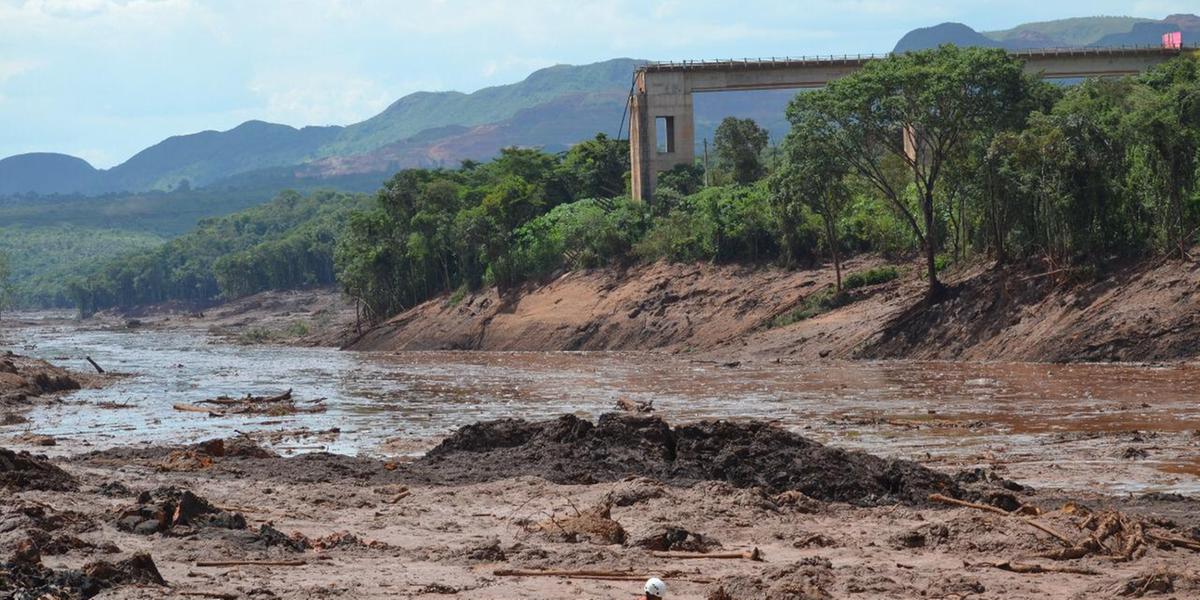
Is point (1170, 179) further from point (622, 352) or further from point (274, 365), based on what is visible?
point (274, 365)

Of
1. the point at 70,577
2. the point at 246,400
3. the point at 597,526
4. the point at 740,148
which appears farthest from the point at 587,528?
the point at 740,148

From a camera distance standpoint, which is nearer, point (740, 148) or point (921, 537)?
point (921, 537)

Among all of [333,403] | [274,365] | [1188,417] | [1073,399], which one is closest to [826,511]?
[1188,417]

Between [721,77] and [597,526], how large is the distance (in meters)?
57.1

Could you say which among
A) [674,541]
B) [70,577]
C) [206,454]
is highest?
[70,577]

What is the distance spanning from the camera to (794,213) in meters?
55.7

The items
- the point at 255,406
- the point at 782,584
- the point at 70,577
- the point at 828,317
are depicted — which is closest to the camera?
the point at 782,584

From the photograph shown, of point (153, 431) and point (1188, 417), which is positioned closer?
point (1188, 417)

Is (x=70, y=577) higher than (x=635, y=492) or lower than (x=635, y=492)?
higher

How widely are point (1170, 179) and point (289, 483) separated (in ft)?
96.5

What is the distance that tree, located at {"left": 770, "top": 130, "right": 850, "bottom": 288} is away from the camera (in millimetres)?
47750

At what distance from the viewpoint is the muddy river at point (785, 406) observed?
2081cm

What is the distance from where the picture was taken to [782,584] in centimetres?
1185

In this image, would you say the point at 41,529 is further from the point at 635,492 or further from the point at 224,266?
the point at 224,266
